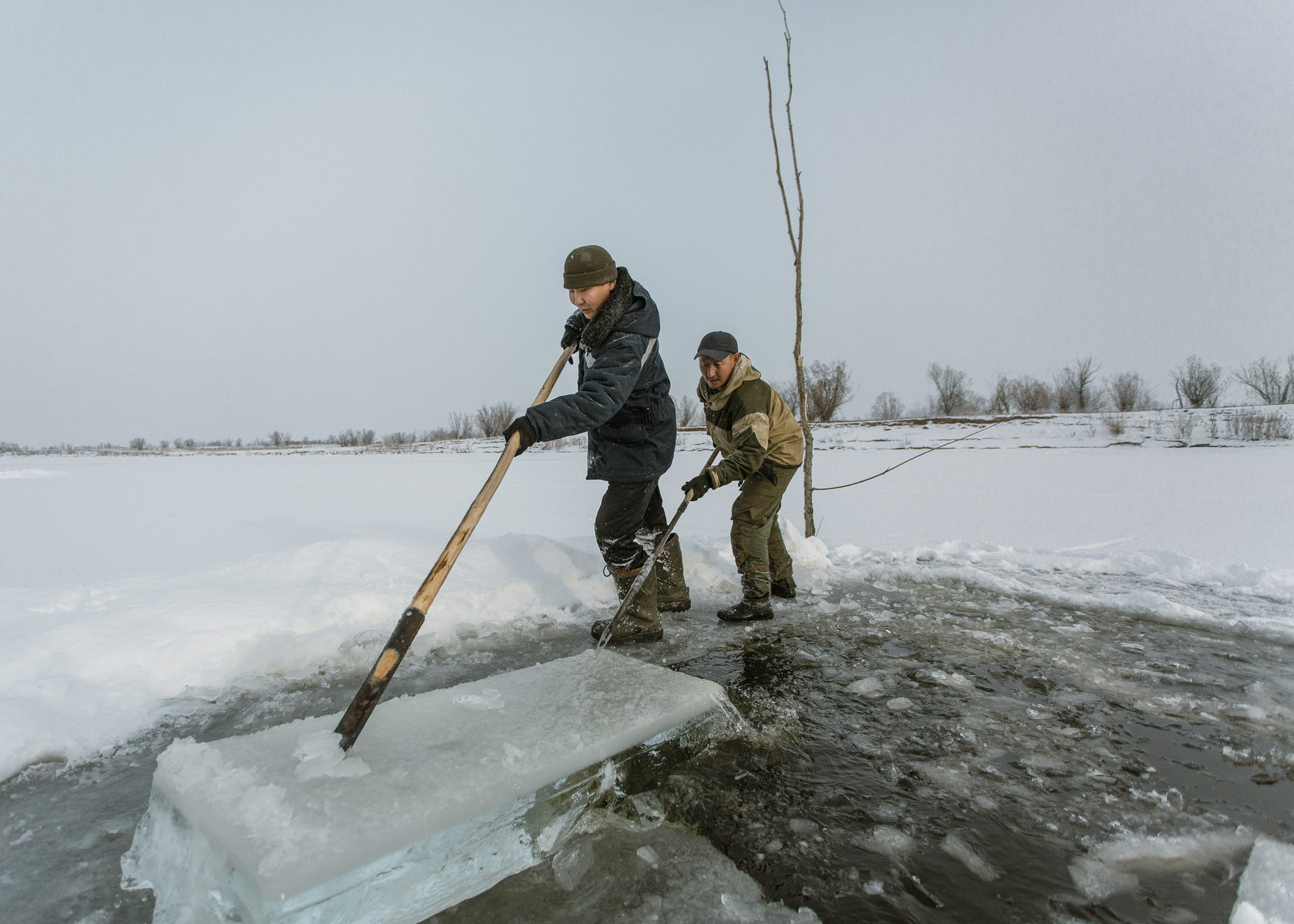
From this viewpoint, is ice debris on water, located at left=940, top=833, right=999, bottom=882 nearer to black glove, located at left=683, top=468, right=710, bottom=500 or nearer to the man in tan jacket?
the man in tan jacket

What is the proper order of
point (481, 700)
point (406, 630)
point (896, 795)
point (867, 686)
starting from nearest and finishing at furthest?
point (896, 795), point (406, 630), point (481, 700), point (867, 686)

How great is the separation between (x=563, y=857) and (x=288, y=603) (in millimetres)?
2434

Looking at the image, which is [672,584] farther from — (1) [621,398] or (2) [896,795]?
(2) [896,795]

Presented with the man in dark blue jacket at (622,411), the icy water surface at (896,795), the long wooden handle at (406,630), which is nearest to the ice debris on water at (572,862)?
the icy water surface at (896,795)

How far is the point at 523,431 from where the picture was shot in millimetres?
2402

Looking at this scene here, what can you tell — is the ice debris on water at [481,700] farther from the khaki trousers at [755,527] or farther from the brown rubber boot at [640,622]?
the khaki trousers at [755,527]

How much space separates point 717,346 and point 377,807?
293cm

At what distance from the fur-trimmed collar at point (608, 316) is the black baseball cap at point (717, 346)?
2.54 feet

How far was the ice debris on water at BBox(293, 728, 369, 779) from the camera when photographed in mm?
1571

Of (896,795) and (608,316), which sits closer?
(896,795)

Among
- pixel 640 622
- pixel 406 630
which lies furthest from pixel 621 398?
pixel 406 630

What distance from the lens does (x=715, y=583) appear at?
443cm

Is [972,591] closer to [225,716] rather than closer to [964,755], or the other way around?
[964,755]

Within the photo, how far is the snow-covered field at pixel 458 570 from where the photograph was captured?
2570 mm
